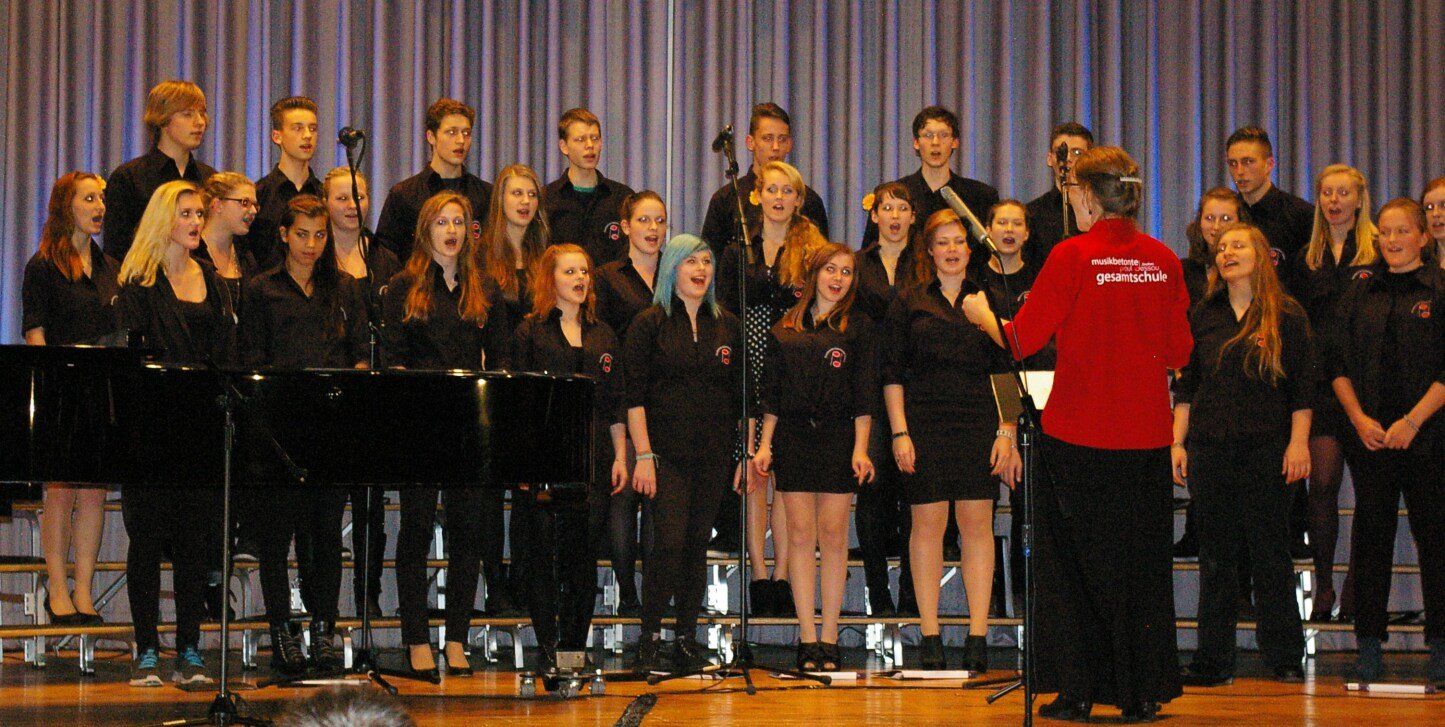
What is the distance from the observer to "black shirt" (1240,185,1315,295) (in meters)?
6.55

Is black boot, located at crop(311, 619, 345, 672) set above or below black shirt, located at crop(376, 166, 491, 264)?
below

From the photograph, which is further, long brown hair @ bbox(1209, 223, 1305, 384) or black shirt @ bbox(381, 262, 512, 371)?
long brown hair @ bbox(1209, 223, 1305, 384)

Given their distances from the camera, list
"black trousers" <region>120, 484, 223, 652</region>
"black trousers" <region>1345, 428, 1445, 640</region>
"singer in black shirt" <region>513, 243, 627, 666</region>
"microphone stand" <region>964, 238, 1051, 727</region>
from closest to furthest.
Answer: "microphone stand" <region>964, 238, 1051, 727</region> < "black trousers" <region>120, 484, 223, 652</region> < "singer in black shirt" <region>513, 243, 627, 666</region> < "black trousers" <region>1345, 428, 1445, 640</region>

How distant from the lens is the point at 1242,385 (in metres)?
5.74

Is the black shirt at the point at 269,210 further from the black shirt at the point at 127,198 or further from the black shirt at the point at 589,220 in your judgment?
the black shirt at the point at 589,220

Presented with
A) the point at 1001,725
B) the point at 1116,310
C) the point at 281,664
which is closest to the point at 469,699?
the point at 281,664

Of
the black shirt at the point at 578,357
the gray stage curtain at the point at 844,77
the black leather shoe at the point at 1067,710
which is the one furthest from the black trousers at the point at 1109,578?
the gray stage curtain at the point at 844,77

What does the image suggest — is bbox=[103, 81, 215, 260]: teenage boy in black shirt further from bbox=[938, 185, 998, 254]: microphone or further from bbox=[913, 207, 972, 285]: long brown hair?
bbox=[938, 185, 998, 254]: microphone

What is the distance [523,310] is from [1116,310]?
2.33m

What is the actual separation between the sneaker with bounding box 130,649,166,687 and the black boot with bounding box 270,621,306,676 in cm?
38

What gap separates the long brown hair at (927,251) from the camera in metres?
5.97

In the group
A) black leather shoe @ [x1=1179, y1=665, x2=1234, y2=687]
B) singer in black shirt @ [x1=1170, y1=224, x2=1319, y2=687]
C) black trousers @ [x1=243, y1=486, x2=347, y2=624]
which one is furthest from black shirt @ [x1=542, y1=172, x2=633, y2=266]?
black leather shoe @ [x1=1179, y1=665, x2=1234, y2=687]

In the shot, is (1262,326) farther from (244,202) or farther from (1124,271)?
(244,202)

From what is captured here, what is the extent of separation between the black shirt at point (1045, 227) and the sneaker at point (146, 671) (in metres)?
3.49
